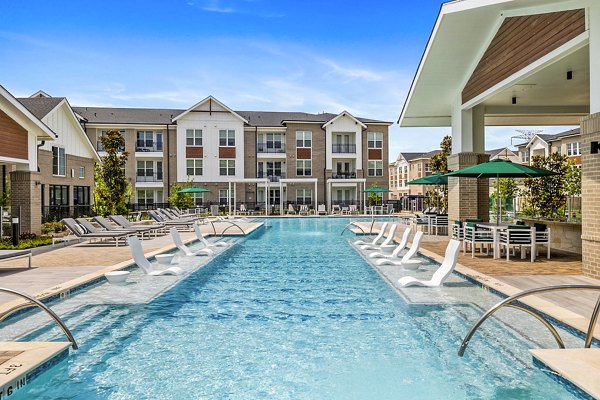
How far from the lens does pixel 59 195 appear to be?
26266mm

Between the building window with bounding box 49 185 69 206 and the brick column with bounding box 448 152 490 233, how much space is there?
816 inches

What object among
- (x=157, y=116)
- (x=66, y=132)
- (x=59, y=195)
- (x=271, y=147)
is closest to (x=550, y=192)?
(x=66, y=132)

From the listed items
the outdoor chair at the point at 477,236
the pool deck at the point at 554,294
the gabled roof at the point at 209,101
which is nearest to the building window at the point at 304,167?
the gabled roof at the point at 209,101

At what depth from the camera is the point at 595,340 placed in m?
5.14

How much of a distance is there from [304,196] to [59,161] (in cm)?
2427

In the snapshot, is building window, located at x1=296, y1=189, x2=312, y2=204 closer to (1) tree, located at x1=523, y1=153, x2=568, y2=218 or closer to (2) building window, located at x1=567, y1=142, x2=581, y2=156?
(2) building window, located at x1=567, y1=142, x2=581, y2=156

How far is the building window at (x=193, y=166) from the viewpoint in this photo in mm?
44188

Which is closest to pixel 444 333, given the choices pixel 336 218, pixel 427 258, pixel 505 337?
pixel 505 337

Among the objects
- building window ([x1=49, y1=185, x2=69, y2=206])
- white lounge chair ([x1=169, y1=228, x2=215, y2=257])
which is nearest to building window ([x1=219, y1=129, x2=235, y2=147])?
building window ([x1=49, y1=185, x2=69, y2=206])

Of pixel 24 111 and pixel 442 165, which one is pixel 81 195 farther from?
pixel 442 165

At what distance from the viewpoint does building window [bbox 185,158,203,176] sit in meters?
44.2

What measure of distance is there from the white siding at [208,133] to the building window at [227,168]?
437 millimetres

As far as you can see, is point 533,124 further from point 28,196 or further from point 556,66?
point 28,196

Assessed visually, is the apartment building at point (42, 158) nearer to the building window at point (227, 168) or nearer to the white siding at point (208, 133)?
the white siding at point (208, 133)
